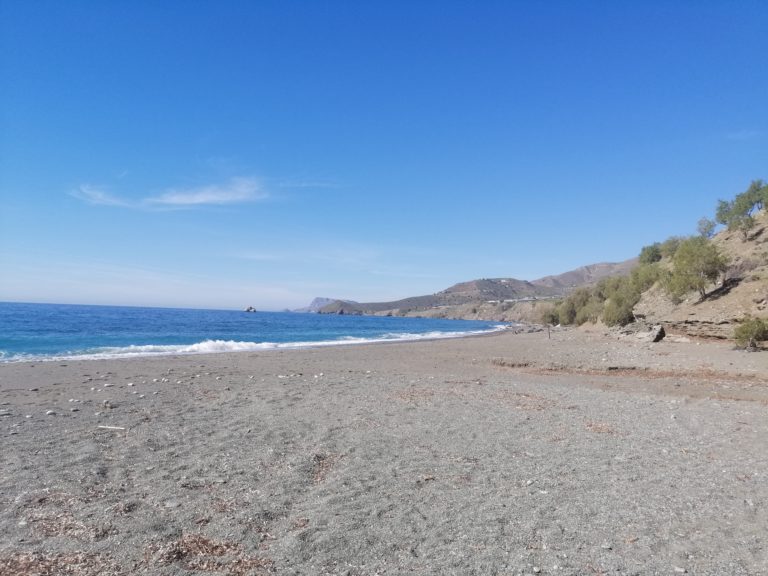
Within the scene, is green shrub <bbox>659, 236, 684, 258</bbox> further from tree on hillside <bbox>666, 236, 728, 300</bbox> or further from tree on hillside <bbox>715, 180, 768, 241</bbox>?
tree on hillside <bbox>666, 236, 728, 300</bbox>

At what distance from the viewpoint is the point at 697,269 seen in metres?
35.5

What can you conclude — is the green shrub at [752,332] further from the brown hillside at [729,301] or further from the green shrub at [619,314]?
the green shrub at [619,314]

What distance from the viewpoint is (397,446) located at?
26.5 feet

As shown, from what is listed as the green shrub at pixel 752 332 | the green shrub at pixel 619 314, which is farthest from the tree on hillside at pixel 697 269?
the green shrub at pixel 752 332

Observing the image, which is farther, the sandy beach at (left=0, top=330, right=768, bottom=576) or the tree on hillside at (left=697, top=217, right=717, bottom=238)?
the tree on hillside at (left=697, top=217, right=717, bottom=238)

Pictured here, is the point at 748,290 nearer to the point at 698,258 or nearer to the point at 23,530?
the point at 698,258

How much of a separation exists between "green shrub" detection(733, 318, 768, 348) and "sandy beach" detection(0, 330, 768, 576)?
11.3 meters

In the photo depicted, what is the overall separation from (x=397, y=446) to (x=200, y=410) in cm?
544

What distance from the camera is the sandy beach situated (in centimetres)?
441

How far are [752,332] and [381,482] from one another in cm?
2402

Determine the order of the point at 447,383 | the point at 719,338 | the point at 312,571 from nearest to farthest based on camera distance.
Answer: the point at 312,571, the point at 447,383, the point at 719,338

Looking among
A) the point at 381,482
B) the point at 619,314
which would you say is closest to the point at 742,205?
the point at 619,314

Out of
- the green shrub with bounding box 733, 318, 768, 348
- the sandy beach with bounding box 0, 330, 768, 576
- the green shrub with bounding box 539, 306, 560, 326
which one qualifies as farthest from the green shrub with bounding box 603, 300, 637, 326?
the sandy beach with bounding box 0, 330, 768, 576

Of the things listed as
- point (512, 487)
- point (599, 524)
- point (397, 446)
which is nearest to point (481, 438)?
point (397, 446)
